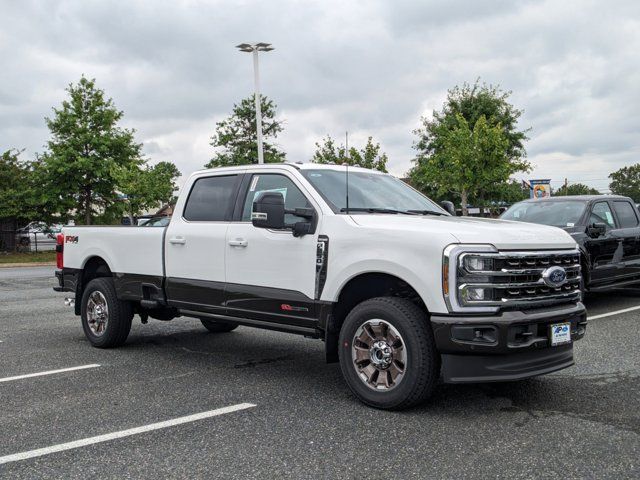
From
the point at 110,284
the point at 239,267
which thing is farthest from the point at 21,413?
the point at 110,284

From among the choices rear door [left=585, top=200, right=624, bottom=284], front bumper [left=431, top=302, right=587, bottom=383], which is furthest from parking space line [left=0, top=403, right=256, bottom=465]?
rear door [left=585, top=200, right=624, bottom=284]

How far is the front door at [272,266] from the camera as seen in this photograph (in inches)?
210

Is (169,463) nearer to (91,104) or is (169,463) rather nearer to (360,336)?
(360,336)

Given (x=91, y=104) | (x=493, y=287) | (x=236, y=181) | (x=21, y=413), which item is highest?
(x=91, y=104)

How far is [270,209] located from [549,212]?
651 cm

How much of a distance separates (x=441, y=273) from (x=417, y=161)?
170 ft

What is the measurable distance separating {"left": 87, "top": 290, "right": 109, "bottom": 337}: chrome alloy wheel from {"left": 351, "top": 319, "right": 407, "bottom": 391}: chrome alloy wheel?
3640 millimetres

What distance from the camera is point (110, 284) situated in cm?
737

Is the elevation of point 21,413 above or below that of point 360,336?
below

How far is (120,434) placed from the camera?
14.2 feet

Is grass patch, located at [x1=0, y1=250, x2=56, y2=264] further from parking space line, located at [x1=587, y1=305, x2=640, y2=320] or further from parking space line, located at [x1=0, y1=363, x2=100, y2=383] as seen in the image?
parking space line, located at [x1=587, y1=305, x2=640, y2=320]

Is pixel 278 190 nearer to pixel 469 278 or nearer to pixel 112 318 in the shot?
pixel 469 278

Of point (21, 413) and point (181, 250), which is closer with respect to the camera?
point (21, 413)

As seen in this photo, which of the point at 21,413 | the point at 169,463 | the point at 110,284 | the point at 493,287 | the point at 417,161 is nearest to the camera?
the point at 169,463
